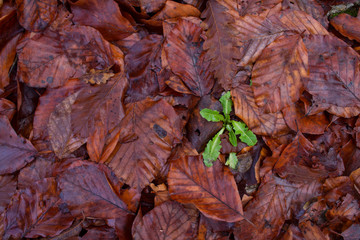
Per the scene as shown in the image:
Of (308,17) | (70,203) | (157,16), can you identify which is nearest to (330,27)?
(308,17)

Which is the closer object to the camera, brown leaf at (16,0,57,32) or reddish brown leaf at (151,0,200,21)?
brown leaf at (16,0,57,32)

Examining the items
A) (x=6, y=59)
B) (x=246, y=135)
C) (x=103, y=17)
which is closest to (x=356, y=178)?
(x=246, y=135)

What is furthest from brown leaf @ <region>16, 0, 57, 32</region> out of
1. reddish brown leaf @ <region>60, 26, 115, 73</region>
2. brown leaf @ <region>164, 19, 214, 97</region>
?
brown leaf @ <region>164, 19, 214, 97</region>

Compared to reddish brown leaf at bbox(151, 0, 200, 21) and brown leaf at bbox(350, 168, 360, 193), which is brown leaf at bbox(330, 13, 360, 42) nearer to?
brown leaf at bbox(350, 168, 360, 193)

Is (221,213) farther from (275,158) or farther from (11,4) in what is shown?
(11,4)

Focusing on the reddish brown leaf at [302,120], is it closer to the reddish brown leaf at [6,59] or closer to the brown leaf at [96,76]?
the brown leaf at [96,76]

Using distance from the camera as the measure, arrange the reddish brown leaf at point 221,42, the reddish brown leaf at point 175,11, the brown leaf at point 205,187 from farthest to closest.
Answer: the reddish brown leaf at point 175,11 < the reddish brown leaf at point 221,42 < the brown leaf at point 205,187

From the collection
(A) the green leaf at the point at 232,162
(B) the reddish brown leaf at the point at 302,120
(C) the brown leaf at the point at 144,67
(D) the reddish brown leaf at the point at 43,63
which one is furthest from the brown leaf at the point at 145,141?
(B) the reddish brown leaf at the point at 302,120
